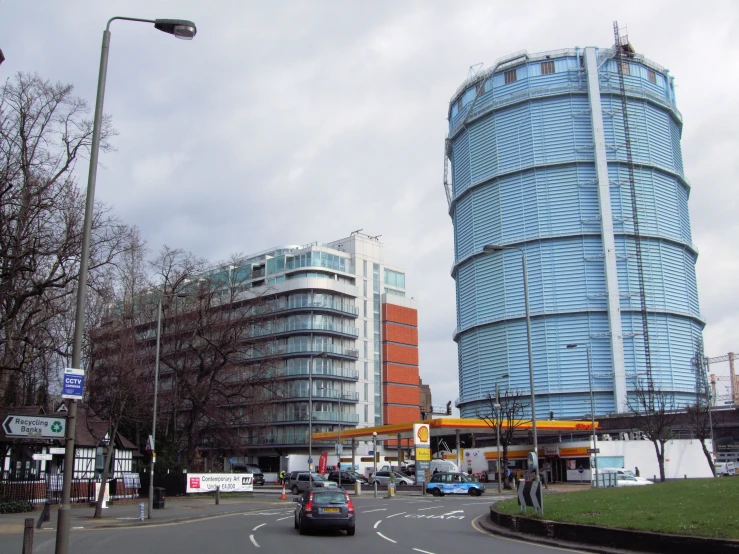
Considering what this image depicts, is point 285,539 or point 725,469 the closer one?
point 285,539

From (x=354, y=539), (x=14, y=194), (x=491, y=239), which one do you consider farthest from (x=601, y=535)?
(x=491, y=239)

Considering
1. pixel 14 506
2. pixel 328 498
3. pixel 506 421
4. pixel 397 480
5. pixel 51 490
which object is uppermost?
pixel 506 421

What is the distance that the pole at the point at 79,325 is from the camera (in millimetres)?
10671

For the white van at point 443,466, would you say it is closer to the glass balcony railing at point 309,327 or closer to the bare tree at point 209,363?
the bare tree at point 209,363

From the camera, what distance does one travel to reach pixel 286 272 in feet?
316

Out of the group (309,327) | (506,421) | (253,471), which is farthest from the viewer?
(309,327)

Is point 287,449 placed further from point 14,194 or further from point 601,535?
point 601,535

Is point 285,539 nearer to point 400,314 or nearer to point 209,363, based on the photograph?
point 209,363

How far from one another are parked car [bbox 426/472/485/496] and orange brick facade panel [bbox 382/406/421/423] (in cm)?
4681

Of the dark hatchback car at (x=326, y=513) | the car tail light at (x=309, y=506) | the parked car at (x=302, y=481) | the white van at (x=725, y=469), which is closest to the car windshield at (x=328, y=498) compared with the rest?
the dark hatchback car at (x=326, y=513)

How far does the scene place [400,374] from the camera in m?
102

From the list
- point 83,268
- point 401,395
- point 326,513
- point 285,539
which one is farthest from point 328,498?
point 401,395

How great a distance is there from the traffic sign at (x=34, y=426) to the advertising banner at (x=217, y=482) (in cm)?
3527

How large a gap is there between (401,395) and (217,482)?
56.9 metres
